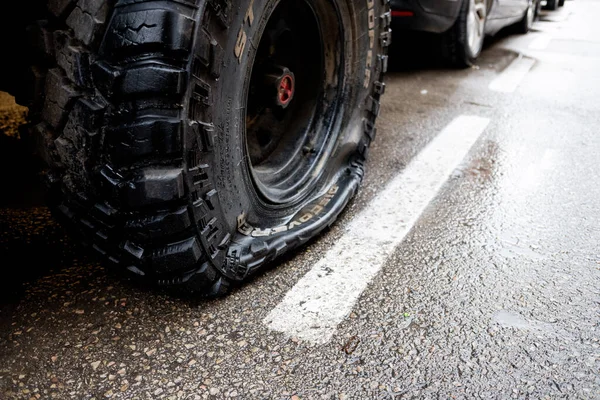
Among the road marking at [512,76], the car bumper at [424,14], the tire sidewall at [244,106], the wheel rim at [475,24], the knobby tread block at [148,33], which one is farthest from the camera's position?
the wheel rim at [475,24]

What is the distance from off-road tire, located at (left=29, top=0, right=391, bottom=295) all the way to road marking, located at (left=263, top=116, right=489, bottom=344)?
0.21 meters

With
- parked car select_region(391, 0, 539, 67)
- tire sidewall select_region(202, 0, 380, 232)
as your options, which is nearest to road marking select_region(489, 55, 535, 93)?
parked car select_region(391, 0, 539, 67)

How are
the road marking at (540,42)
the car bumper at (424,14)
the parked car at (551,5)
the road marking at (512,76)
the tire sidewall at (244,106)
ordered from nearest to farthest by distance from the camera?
the tire sidewall at (244,106)
the car bumper at (424,14)
the road marking at (512,76)
the road marking at (540,42)
the parked car at (551,5)

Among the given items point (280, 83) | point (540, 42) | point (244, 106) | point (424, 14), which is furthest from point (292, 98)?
point (540, 42)

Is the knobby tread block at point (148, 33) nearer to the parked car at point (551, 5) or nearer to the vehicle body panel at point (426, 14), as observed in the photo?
the vehicle body panel at point (426, 14)

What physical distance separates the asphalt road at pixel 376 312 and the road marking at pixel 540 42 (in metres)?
3.94

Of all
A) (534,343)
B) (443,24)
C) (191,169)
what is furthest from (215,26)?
(443,24)

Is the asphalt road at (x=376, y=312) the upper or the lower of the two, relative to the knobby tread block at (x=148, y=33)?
lower

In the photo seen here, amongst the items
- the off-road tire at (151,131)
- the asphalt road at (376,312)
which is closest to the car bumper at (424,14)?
the asphalt road at (376,312)

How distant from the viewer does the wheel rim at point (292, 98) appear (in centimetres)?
215

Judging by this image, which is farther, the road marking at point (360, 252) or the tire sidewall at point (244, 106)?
the road marking at point (360, 252)

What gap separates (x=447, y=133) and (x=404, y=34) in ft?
6.44

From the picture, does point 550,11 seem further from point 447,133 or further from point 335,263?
point 335,263

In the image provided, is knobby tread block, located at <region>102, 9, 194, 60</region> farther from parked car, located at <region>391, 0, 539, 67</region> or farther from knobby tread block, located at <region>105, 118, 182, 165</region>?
parked car, located at <region>391, 0, 539, 67</region>
